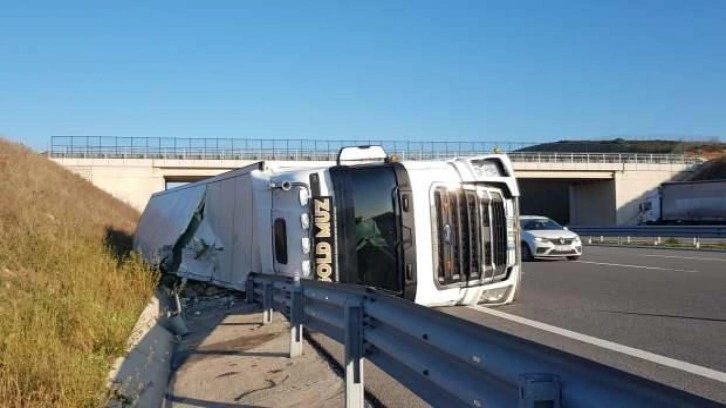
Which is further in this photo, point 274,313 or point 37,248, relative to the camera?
point 37,248

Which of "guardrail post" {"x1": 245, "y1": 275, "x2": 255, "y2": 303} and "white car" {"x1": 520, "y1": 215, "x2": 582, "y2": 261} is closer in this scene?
"guardrail post" {"x1": 245, "y1": 275, "x2": 255, "y2": 303}

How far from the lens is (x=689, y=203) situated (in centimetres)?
4828

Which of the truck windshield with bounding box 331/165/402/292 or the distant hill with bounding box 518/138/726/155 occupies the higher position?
the distant hill with bounding box 518/138/726/155

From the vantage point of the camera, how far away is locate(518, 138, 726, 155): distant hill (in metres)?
120

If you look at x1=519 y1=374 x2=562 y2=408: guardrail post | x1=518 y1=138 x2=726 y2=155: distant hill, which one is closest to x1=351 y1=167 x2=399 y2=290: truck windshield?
x1=519 y1=374 x2=562 y2=408: guardrail post

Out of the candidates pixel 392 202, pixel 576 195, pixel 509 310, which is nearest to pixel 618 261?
pixel 509 310

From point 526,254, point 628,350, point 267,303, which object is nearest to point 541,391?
point 628,350

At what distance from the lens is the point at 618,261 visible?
22.4 metres

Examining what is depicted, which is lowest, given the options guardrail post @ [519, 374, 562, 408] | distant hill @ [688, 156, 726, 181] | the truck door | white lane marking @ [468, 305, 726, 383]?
white lane marking @ [468, 305, 726, 383]

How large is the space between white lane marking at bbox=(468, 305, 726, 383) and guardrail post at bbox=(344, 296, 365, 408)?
3.39m

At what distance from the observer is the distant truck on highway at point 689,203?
46094mm

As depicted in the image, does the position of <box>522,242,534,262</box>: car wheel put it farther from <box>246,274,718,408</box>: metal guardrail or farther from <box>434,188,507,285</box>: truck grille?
<box>246,274,718,408</box>: metal guardrail

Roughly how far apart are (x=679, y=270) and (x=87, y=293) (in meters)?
14.5

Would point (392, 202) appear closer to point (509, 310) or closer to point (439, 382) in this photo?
point (509, 310)
